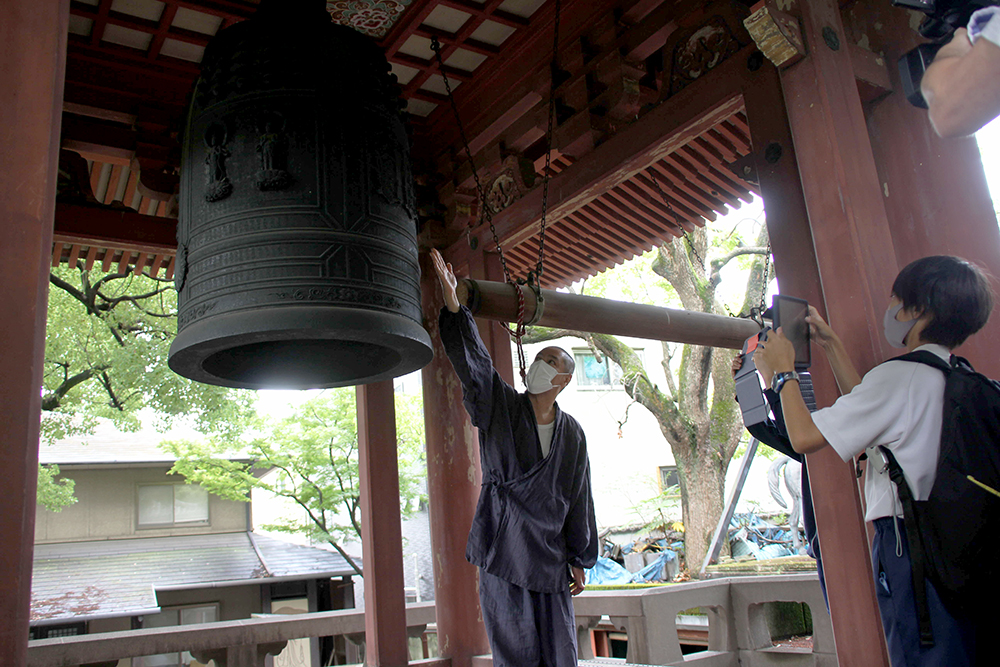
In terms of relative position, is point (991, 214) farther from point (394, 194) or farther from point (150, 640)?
point (150, 640)

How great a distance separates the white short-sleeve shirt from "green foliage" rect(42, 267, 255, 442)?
10.5 m

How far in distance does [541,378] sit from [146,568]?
14.3 metres

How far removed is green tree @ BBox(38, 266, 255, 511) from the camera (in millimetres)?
11180

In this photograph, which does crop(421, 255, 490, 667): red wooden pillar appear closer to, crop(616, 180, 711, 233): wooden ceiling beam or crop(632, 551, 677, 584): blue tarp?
crop(616, 180, 711, 233): wooden ceiling beam

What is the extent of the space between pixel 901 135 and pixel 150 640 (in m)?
5.63

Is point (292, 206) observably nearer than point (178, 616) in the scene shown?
Yes

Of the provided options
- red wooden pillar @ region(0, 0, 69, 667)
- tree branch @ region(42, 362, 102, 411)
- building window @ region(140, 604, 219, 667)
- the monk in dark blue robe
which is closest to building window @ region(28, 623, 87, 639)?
building window @ region(140, 604, 219, 667)

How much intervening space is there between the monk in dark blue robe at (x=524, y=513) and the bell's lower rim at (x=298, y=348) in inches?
17.1

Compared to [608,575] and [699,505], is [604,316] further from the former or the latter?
[608,575]

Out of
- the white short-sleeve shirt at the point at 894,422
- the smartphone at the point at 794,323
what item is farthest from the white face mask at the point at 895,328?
the smartphone at the point at 794,323

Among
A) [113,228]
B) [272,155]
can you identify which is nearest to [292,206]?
[272,155]

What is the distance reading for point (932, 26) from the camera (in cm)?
163

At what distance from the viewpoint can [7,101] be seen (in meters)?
1.72

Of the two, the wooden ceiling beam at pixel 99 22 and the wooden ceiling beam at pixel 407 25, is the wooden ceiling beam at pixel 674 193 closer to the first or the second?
the wooden ceiling beam at pixel 407 25
